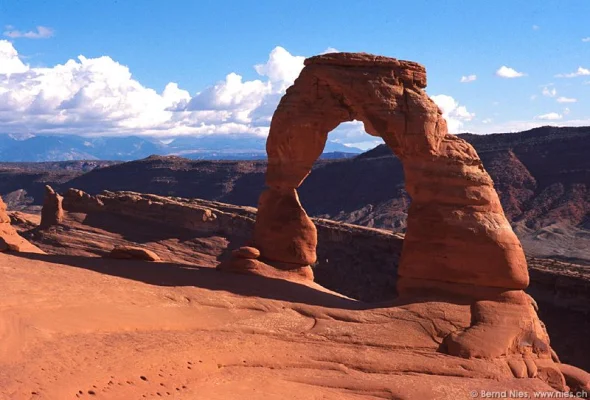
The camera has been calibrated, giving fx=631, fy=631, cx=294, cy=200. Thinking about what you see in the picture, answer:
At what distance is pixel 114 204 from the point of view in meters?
33.8

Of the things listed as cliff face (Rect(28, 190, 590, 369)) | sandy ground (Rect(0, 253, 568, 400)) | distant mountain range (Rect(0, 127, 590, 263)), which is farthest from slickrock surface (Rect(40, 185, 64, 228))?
distant mountain range (Rect(0, 127, 590, 263))

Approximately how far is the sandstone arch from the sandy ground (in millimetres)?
1374

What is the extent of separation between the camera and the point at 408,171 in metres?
15.5

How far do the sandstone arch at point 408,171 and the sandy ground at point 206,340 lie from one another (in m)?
1.37

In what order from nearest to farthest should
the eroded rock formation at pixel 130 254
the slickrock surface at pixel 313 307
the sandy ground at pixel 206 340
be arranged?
the sandy ground at pixel 206 340 < the slickrock surface at pixel 313 307 < the eroded rock formation at pixel 130 254

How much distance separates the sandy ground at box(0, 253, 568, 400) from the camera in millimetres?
8383

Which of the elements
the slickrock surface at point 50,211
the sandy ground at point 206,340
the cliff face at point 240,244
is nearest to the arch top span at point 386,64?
the sandy ground at point 206,340

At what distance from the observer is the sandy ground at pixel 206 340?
8383 mm

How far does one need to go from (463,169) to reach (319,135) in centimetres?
412

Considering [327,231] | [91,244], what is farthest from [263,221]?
[327,231]

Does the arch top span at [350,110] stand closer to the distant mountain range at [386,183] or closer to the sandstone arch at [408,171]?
the sandstone arch at [408,171]

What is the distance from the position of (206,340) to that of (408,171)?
718cm

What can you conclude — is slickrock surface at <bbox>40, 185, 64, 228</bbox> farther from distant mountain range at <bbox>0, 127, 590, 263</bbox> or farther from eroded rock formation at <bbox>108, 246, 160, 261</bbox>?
distant mountain range at <bbox>0, 127, 590, 263</bbox>

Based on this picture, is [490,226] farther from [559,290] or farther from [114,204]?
[114,204]
